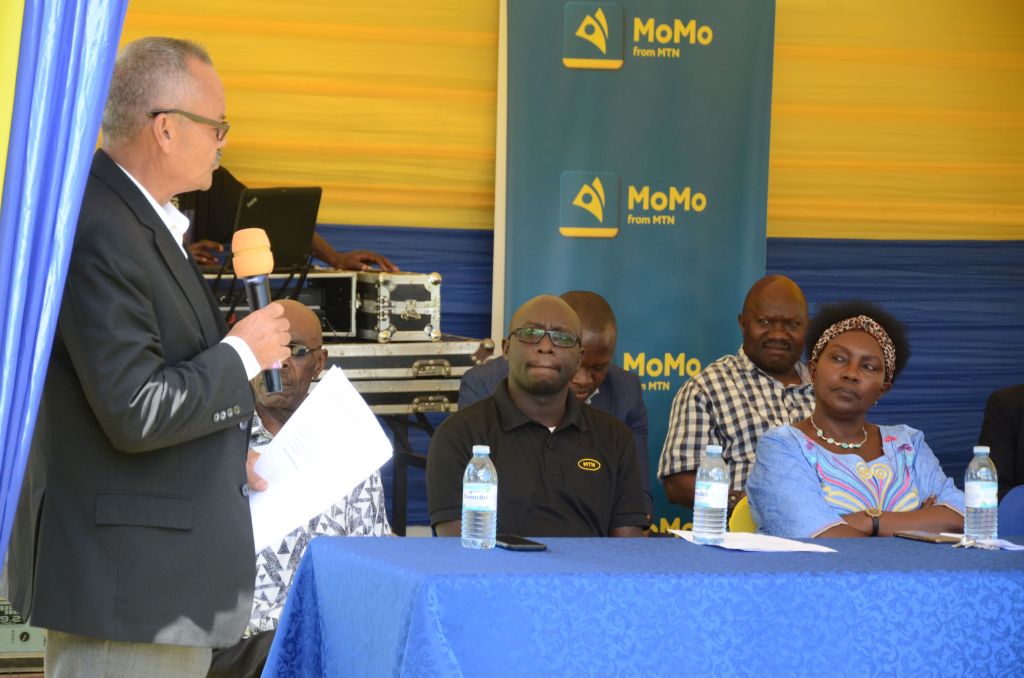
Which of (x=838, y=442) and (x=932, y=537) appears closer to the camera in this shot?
(x=932, y=537)

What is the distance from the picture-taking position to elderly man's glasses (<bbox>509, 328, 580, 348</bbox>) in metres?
4.46

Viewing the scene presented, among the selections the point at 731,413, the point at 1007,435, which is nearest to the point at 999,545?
the point at 731,413

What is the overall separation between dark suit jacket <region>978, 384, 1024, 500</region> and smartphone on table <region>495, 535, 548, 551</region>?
3.49 meters

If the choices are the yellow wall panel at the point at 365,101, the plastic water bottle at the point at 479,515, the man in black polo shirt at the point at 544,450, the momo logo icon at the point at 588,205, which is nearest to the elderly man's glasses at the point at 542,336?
the man in black polo shirt at the point at 544,450

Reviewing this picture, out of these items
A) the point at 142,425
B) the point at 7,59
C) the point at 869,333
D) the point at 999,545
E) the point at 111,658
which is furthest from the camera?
the point at 869,333

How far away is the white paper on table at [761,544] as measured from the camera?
2.96 m

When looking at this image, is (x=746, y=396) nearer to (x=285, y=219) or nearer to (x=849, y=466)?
(x=849, y=466)

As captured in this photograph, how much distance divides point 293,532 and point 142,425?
1.69 m

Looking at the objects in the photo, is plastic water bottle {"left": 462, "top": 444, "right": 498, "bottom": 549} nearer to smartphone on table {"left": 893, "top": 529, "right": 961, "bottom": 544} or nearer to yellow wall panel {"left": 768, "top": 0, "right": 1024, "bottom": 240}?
smartphone on table {"left": 893, "top": 529, "right": 961, "bottom": 544}

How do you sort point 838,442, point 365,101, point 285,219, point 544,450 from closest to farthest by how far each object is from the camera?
point 838,442 → point 544,450 → point 285,219 → point 365,101

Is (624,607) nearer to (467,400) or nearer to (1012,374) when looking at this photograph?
(467,400)

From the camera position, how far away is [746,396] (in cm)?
564

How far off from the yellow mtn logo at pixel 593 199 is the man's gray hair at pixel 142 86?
3.96 meters

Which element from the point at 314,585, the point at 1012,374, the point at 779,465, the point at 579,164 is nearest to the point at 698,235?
the point at 579,164
